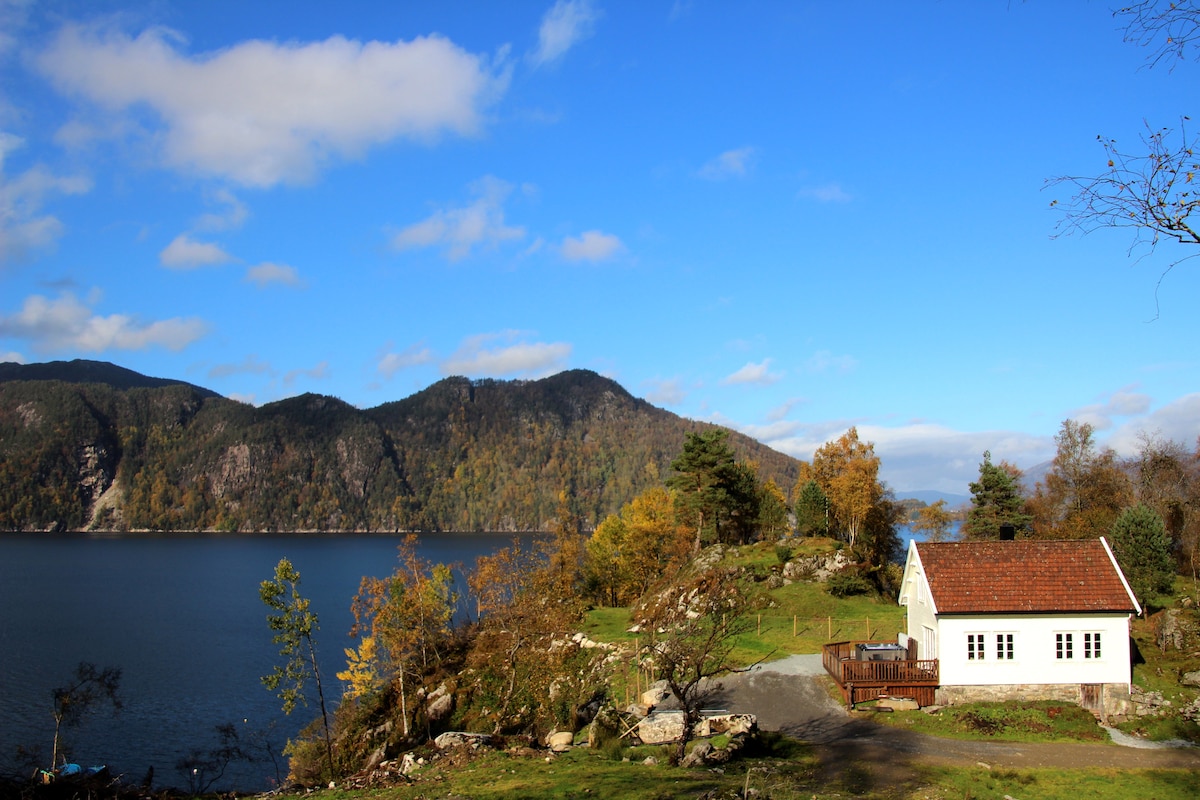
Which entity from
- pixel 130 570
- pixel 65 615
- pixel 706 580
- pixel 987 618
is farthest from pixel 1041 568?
pixel 130 570

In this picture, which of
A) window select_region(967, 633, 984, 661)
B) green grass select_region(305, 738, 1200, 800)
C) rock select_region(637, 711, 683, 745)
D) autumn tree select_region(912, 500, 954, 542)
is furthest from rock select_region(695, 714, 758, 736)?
autumn tree select_region(912, 500, 954, 542)

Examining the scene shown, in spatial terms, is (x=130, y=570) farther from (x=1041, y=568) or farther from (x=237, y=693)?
(x=1041, y=568)

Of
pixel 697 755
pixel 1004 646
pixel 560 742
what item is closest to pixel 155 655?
pixel 560 742

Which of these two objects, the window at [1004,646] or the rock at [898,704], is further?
the window at [1004,646]

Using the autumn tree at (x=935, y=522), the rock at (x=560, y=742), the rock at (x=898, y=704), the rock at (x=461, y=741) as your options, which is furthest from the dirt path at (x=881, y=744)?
the autumn tree at (x=935, y=522)

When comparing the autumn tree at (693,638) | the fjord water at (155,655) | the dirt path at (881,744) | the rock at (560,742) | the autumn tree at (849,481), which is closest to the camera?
the autumn tree at (693,638)

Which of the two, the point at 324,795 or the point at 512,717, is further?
the point at 512,717

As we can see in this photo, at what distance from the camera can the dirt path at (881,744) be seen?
23.9 m

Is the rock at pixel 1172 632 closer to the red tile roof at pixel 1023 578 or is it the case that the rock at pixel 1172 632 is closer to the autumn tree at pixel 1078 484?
the red tile roof at pixel 1023 578

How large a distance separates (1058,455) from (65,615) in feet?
319

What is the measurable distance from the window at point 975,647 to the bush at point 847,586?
19856 mm

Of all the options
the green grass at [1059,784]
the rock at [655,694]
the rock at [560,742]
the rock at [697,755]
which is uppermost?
the rock at [697,755]

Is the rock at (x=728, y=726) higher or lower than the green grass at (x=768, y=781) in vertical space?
higher

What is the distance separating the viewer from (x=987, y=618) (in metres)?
30.7
